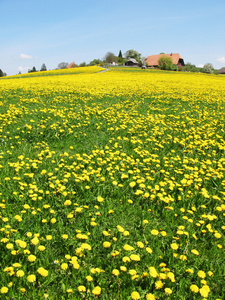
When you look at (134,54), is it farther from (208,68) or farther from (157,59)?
(208,68)

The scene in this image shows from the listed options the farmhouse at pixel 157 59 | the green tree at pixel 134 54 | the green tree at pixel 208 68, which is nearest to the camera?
the green tree at pixel 208 68

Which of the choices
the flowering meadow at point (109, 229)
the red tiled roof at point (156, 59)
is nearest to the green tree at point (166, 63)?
the red tiled roof at point (156, 59)

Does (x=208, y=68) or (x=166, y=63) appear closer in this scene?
(x=166, y=63)

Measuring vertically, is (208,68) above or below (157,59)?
below

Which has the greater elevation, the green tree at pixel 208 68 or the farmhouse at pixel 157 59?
the farmhouse at pixel 157 59

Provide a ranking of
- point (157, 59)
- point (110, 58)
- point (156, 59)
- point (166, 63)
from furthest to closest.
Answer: point (110, 58) < point (156, 59) < point (157, 59) < point (166, 63)

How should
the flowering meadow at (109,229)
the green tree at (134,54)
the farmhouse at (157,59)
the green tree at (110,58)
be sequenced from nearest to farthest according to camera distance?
the flowering meadow at (109,229) < the farmhouse at (157,59) < the green tree at (110,58) < the green tree at (134,54)

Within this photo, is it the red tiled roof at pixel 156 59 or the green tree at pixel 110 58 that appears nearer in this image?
the red tiled roof at pixel 156 59

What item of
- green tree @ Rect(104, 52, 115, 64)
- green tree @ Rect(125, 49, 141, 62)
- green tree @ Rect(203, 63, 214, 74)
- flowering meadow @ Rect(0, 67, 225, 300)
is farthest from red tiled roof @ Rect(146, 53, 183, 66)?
flowering meadow @ Rect(0, 67, 225, 300)

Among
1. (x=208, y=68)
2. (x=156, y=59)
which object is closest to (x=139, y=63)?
(x=156, y=59)

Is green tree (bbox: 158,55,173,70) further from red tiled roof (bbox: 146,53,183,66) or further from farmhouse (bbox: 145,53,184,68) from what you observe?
red tiled roof (bbox: 146,53,183,66)

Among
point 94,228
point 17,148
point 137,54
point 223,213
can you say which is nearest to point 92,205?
point 94,228

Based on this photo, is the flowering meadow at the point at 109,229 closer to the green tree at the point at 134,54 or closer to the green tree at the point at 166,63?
the green tree at the point at 166,63

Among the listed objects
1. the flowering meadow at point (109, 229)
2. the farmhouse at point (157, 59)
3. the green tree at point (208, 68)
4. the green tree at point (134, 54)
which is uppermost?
the green tree at point (134, 54)
